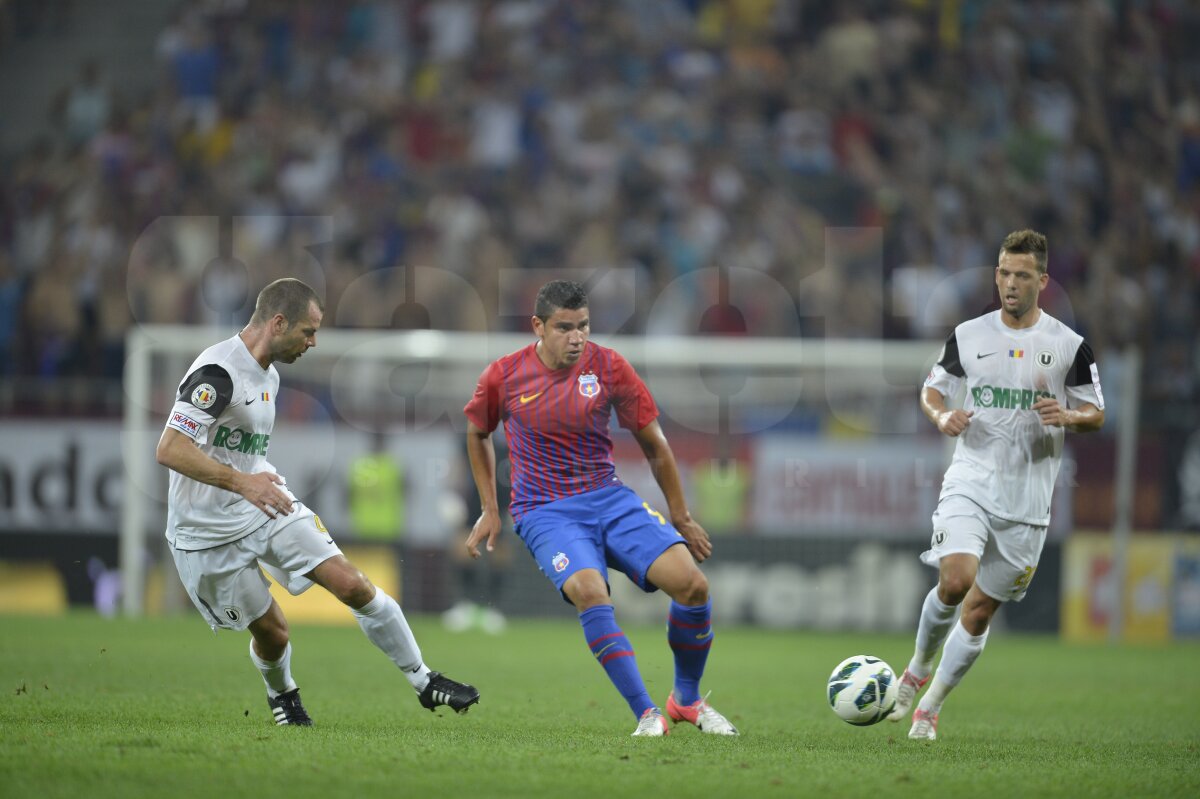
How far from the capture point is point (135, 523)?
15.4 m

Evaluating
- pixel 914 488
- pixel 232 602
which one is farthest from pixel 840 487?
pixel 232 602

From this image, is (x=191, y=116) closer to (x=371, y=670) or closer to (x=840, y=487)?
(x=840, y=487)

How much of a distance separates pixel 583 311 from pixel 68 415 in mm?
10477

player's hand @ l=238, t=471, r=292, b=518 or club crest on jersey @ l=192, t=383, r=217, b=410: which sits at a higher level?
club crest on jersey @ l=192, t=383, r=217, b=410

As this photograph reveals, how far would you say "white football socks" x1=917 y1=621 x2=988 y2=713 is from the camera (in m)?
7.21

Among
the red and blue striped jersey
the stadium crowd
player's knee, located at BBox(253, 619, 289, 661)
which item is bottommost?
player's knee, located at BBox(253, 619, 289, 661)

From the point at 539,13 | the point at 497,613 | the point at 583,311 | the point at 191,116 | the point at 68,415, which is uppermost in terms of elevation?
the point at 539,13

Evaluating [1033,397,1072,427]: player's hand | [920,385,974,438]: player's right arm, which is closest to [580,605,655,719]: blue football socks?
[920,385,974,438]: player's right arm

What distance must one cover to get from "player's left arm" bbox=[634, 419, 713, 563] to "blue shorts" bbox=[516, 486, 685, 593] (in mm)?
63

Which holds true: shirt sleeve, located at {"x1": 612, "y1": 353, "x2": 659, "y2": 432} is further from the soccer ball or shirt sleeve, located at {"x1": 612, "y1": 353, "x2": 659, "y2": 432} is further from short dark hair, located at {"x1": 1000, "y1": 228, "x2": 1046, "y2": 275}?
short dark hair, located at {"x1": 1000, "y1": 228, "x2": 1046, "y2": 275}

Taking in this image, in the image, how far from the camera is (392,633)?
22.7 ft

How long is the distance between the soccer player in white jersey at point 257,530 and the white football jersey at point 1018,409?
9.04ft

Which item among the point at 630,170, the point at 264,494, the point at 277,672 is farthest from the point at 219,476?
the point at 630,170

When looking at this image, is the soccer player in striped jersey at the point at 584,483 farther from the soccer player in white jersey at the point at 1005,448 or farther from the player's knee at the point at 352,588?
the soccer player in white jersey at the point at 1005,448
